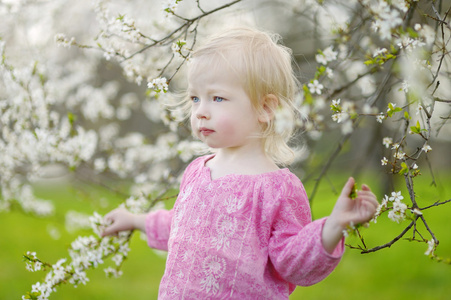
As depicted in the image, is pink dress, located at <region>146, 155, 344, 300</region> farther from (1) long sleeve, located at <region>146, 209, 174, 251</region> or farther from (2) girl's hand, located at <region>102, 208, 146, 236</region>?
(2) girl's hand, located at <region>102, 208, 146, 236</region>

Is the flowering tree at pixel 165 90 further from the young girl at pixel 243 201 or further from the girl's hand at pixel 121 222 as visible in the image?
the young girl at pixel 243 201

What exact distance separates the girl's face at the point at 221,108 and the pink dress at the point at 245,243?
0.16m

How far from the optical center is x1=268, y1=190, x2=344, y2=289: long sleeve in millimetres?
1647

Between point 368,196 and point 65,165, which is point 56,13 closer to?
point 65,165

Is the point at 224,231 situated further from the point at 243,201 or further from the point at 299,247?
the point at 299,247

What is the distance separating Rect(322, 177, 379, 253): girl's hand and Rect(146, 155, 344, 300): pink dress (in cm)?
6

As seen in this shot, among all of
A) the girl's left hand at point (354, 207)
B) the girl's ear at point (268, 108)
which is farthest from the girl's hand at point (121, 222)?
the girl's left hand at point (354, 207)

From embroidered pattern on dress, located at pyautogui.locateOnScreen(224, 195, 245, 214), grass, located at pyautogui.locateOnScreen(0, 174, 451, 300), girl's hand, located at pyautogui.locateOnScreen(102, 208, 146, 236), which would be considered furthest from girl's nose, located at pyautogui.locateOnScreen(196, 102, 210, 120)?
grass, located at pyautogui.locateOnScreen(0, 174, 451, 300)

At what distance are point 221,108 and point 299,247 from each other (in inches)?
22.4

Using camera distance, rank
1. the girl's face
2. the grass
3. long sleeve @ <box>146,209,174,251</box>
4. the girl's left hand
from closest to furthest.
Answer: the girl's left hand → the girl's face → long sleeve @ <box>146,209,174,251</box> → the grass

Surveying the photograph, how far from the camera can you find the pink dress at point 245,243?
68.2 inches

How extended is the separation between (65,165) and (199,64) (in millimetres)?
1888

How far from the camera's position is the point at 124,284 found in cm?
539

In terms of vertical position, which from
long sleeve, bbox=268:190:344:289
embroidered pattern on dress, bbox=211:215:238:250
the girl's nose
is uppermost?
the girl's nose
